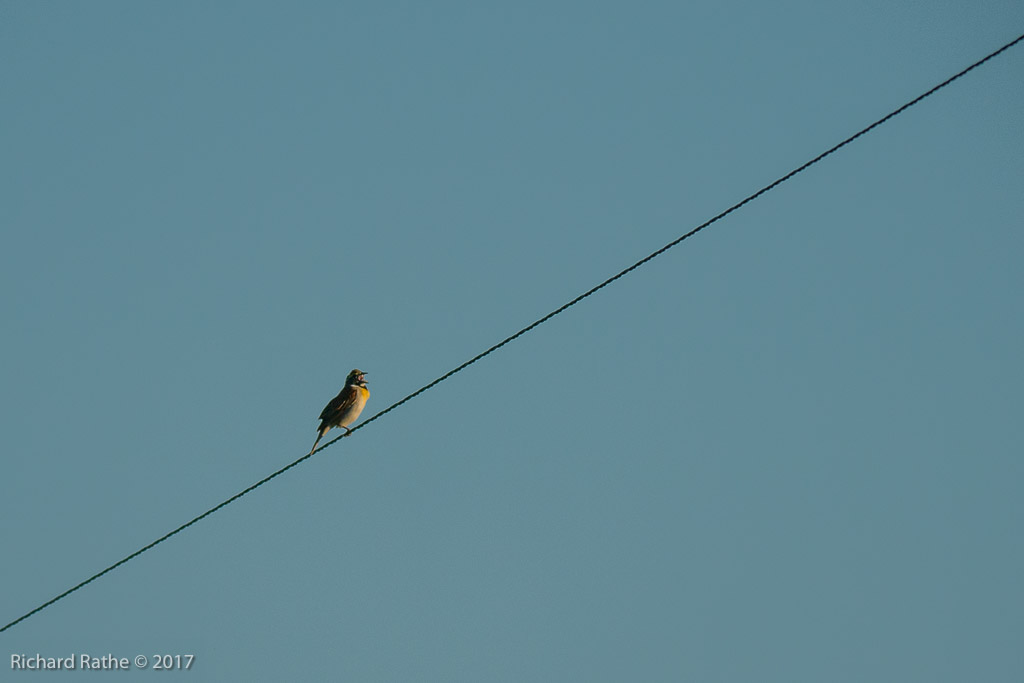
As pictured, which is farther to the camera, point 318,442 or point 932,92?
point 318,442

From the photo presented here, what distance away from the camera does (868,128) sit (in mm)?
8336

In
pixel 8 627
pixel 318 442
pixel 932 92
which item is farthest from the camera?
pixel 318 442

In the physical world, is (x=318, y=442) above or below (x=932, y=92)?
above

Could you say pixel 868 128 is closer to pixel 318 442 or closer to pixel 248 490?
pixel 248 490

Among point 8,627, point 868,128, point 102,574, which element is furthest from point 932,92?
point 8,627

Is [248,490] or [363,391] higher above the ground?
[363,391]

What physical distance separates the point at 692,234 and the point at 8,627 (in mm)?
6242

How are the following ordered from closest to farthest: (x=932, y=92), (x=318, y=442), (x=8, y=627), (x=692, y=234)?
(x=932, y=92) → (x=692, y=234) → (x=8, y=627) → (x=318, y=442)

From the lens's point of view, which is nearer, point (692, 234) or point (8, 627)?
point (692, 234)

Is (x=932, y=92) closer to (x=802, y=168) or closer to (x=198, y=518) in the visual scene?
(x=802, y=168)

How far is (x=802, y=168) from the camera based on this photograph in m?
8.59

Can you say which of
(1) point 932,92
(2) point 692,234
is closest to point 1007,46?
(1) point 932,92

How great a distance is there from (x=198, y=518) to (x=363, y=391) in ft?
22.7

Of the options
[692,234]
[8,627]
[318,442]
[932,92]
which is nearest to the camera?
[932,92]
